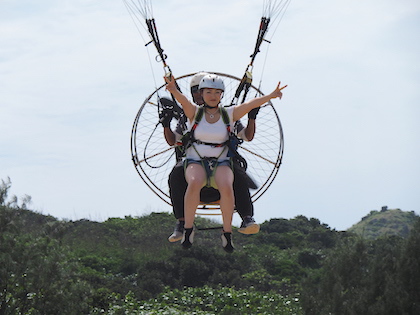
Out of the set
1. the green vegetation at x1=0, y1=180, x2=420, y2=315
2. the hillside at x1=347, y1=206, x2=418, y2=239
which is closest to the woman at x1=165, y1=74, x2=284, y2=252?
the green vegetation at x1=0, y1=180, x2=420, y2=315

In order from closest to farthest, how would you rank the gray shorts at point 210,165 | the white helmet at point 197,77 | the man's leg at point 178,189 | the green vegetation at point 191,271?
the gray shorts at point 210,165, the man's leg at point 178,189, the white helmet at point 197,77, the green vegetation at point 191,271

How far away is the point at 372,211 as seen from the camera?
175ft

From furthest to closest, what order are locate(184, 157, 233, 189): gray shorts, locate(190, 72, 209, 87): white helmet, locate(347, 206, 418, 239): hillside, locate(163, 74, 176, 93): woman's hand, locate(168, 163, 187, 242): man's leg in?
locate(347, 206, 418, 239): hillside
locate(190, 72, 209, 87): white helmet
locate(168, 163, 187, 242): man's leg
locate(184, 157, 233, 189): gray shorts
locate(163, 74, 176, 93): woman's hand

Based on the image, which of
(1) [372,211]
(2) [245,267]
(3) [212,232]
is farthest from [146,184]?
(1) [372,211]

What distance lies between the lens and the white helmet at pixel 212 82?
7820 millimetres

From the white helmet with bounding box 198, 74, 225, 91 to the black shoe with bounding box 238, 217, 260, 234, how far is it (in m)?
1.14

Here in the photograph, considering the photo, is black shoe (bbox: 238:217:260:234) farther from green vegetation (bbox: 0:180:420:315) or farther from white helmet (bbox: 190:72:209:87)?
green vegetation (bbox: 0:180:420:315)

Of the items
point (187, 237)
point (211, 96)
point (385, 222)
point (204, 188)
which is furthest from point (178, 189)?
point (385, 222)

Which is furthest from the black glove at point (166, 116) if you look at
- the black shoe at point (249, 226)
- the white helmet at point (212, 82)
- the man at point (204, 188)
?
the black shoe at point (249, 226)

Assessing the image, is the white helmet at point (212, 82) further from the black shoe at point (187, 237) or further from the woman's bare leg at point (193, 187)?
the black shoe at point (187, 237)

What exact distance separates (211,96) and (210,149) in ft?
1.47

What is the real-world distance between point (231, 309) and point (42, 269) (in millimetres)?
4989

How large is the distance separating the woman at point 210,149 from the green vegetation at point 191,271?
11.4 m

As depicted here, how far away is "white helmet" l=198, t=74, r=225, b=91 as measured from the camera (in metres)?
7.82
